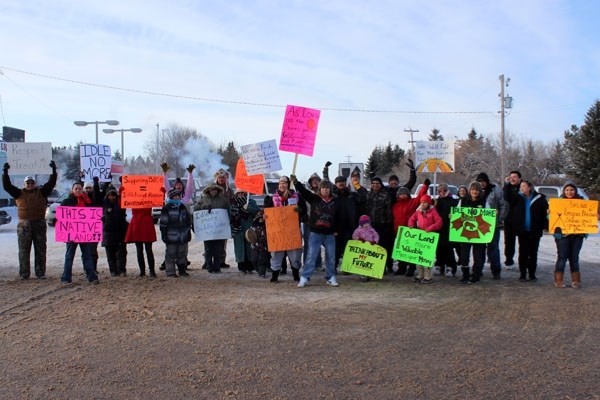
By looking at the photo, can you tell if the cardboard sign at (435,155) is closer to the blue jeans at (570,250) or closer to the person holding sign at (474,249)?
the person holding sign at (474,249)

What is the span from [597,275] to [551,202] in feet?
7.65

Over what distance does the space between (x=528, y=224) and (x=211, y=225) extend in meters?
5.78

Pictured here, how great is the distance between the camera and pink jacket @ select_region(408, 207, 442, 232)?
31.5 feet

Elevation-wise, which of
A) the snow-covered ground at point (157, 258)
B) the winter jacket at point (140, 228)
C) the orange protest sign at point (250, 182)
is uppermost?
the orange protest sign at point (250, 182)

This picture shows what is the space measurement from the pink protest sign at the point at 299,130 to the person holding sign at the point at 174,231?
2312mm

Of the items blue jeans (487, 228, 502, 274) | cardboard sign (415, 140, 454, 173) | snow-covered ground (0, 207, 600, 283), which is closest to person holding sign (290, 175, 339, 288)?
snow-covered ground (0, 207, 600, 283)

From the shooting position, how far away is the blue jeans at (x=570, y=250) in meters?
8.91

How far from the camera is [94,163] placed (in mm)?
11844

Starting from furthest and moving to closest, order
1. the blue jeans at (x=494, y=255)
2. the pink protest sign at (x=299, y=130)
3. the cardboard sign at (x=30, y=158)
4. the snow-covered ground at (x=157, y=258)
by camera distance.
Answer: the cardboard sign at (x=30, y=158)
the pink protest sign at (x=299, y=130)
the snow-covered ground at (x=157, y=258)
the blue jeans at (x=494, y=255)

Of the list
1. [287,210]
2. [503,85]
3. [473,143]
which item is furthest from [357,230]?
[473,143]

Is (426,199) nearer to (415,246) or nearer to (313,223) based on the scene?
(415,246)

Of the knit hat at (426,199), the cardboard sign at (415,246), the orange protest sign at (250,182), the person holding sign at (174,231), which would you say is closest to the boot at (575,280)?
the cardboard sign at (415,246)

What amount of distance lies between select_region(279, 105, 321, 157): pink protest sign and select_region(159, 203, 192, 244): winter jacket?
234 centimetres

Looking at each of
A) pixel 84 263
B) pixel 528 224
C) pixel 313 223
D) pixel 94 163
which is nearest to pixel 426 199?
pixel 528 224
